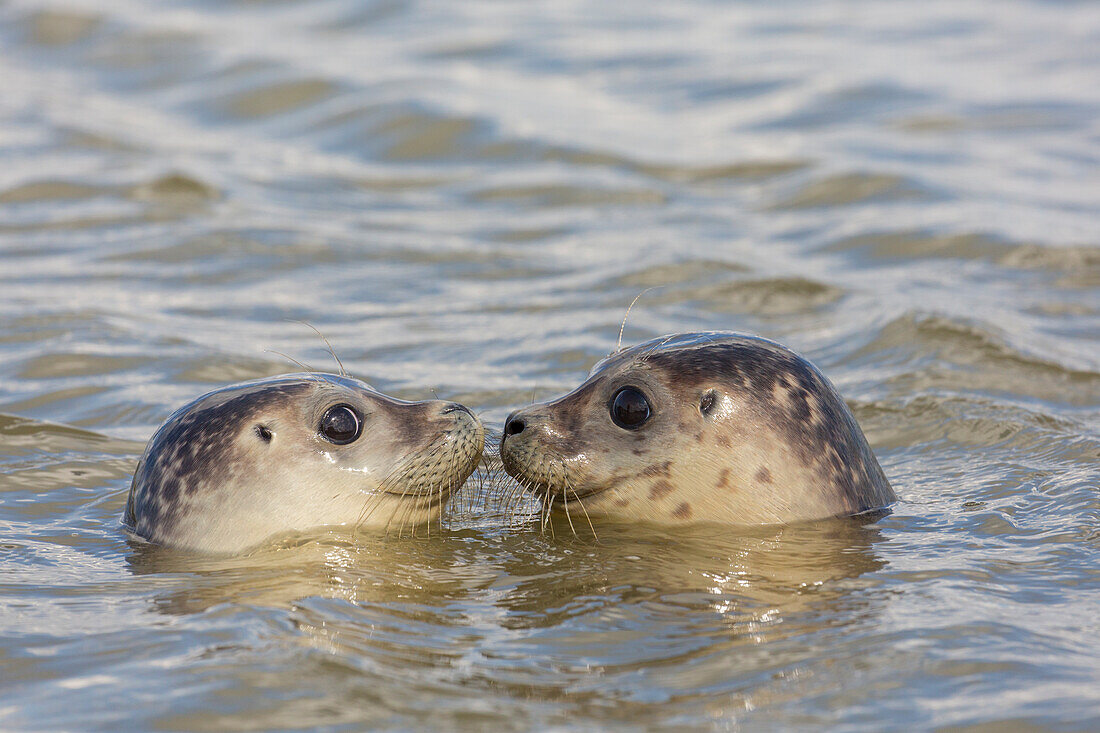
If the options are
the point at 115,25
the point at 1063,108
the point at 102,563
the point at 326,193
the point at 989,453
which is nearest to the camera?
the point at 102,563

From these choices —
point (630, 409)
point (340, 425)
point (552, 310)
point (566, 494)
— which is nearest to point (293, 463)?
point (340, 425)

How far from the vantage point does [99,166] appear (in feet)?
41.1

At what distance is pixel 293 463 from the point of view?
5273 mm

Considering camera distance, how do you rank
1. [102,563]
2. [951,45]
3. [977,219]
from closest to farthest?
1. [102,563]
2. [977,219]
3. [951,45]

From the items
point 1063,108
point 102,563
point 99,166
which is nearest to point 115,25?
point 99,166

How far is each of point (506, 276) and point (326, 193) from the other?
2.65 m

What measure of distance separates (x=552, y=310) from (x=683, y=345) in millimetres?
3658

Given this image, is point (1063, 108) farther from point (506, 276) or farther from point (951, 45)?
→ point (506, 276)

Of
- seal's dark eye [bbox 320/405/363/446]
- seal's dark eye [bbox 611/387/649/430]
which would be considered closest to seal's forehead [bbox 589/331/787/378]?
seal's dark eye [bbox 611/387/649/430]

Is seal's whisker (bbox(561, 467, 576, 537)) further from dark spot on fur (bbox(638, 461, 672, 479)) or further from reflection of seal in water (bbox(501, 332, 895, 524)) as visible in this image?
dark spot on fur (bbox(638, 461, 672, 479))

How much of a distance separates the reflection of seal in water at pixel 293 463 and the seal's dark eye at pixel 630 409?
51 centimetres

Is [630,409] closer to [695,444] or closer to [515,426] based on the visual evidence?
→ [695,444]

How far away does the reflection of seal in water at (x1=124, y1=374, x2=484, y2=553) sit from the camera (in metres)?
5.22

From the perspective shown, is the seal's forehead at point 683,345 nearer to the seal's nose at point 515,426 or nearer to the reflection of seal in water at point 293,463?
the seal's nose at point 515,426
